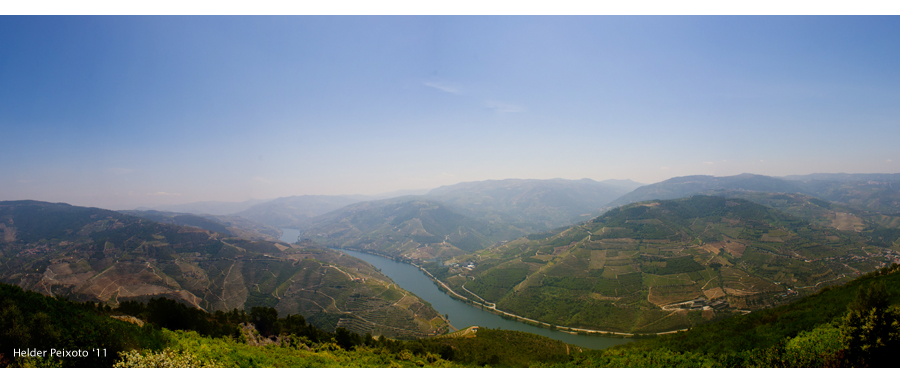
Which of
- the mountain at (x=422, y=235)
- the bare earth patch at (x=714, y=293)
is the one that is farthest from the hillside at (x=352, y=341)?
the mountain at (x=422, y=235)

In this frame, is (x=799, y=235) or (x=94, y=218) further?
(x=94, y=218)

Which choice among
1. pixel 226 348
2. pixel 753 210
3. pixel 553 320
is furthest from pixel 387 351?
pixel 753 210

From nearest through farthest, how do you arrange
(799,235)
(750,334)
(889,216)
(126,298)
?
(750,334)
(126,298)
(799,235)
(889,216)

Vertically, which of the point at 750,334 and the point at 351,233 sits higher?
the point at 750,334

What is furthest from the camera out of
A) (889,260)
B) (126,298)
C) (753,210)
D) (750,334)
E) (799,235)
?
(753,210)

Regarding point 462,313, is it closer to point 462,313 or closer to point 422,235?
point 462,313

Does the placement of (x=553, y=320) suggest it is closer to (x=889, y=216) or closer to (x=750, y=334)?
(x=750, y=334)
